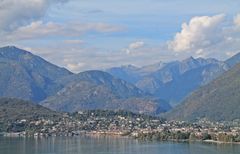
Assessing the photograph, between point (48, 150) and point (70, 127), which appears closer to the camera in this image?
point (48, 150)

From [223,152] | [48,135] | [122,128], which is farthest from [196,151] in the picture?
[122,128]

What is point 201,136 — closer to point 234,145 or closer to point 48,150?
point 234,145

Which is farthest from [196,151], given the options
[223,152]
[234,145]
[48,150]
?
[48,150]

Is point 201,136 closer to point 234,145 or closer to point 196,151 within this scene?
point 234,145

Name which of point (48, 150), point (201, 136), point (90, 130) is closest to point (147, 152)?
point (48, 150)

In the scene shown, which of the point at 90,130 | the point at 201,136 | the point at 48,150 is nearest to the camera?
the point at 48,150

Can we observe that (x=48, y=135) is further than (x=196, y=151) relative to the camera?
Yes

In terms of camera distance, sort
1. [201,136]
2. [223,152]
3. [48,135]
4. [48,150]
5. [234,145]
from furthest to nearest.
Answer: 1. [48,135]
2. [201,136]
3. [234,145]
4. [48,150]
5. [223,152]

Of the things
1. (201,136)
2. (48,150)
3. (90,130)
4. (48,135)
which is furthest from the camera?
(90,130)

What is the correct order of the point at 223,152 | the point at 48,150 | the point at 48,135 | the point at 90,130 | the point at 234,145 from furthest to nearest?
the point at 90,130, the point at 48,135, the point at 234,145, the point at 48,150, the point at 223,152
